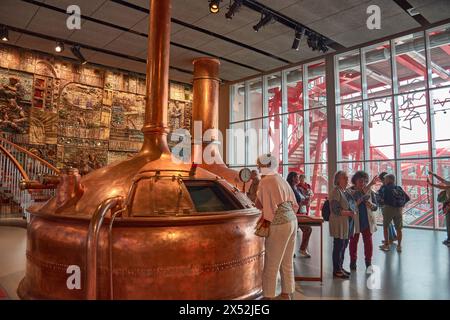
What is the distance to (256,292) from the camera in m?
3.05

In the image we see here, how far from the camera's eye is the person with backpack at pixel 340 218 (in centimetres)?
393

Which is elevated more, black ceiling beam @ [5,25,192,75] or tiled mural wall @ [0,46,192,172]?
black ceiling beam @ [5,25,192,75]

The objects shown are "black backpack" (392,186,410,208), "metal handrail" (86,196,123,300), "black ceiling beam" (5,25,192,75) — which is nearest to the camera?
"metal handrail" (86,196,123,300)

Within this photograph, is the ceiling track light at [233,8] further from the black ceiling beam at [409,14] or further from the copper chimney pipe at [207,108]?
the black ceiling beam at [409,14]

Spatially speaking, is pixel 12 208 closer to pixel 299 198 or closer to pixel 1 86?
pixel 1 86

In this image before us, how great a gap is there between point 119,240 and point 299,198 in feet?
10.7

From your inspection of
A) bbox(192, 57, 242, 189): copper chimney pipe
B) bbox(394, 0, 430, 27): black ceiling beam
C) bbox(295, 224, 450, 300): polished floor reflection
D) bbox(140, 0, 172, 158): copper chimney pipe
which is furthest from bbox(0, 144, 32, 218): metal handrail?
bbox(394, 0, 430, 27): black ceiling beam

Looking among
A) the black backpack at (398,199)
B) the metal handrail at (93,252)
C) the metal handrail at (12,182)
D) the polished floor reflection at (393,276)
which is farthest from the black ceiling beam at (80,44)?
the metal handrail at (93,252)

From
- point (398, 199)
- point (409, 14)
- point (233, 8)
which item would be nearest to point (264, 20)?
point (233, 8)

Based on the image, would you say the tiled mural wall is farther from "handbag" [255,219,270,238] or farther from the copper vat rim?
"handbag" [255,219,270,238]

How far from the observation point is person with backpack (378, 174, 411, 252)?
5449 millimetres

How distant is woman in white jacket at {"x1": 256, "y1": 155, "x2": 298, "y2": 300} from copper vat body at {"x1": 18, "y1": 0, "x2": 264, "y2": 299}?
0.18m

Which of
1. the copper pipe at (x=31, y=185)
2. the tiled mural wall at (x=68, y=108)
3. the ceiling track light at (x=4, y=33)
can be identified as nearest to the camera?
the copper pipe at (x=31, y=185)
